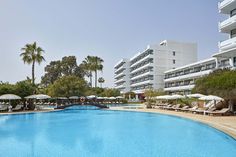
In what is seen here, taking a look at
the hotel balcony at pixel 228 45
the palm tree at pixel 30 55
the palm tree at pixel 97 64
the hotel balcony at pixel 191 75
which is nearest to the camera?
the hotel balcony at pixel 228 45

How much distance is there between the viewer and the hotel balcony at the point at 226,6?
3291 cm

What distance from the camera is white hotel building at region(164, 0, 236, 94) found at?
3303 cm

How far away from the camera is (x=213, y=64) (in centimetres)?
5188

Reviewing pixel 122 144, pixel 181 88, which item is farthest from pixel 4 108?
pixel 181 88

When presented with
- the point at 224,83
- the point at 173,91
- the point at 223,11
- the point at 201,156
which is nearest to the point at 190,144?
the point at 201,156

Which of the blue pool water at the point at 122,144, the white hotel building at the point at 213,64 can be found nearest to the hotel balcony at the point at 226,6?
the white hotel building at the point at 213,64

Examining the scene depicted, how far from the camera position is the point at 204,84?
29859 millimetres

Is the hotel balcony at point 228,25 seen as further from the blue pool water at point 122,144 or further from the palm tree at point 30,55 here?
the palm tree at point 30,55

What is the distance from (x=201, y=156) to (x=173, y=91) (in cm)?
5671

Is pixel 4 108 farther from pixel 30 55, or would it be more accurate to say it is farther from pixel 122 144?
pixel 122 144

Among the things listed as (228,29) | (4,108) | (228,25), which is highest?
(228,25)

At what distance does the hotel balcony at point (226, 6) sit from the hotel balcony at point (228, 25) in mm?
1587

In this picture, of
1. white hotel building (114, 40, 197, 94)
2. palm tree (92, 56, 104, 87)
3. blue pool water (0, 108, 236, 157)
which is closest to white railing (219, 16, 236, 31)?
blue pool water (0, 108, 236, 157)

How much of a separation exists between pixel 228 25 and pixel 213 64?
19392 millimetres
